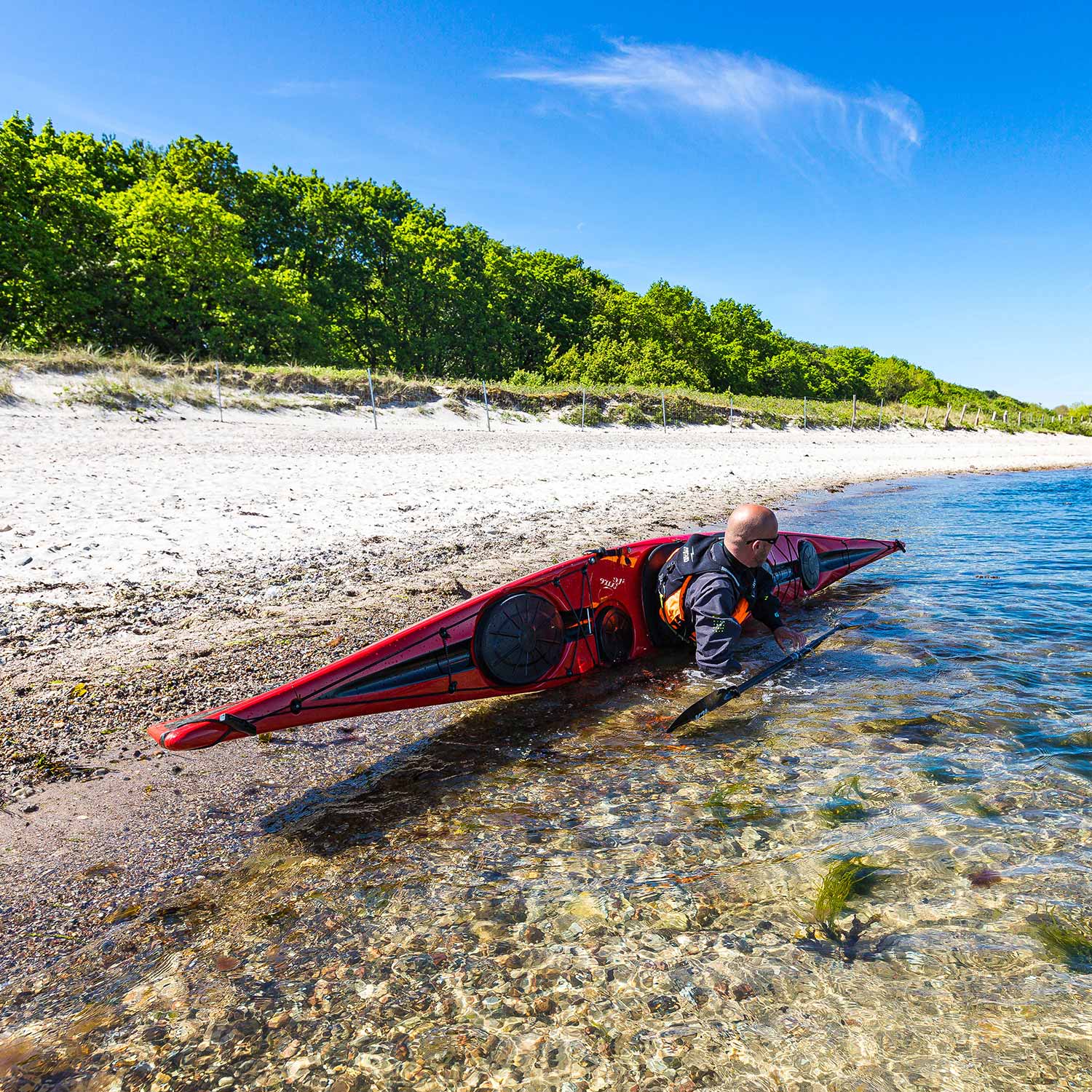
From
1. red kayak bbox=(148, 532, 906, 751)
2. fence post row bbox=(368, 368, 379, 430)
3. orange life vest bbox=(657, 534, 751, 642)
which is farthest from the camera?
fence post row bbox=(368, 368, 379, 430)

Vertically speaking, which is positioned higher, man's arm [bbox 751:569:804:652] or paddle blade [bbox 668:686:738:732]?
man's arm [bbox 751:569:804:652]

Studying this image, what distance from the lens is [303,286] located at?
3838 centimetres

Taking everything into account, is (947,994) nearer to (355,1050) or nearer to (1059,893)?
(1059,893)

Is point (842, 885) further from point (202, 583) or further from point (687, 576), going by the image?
point (202, 583)

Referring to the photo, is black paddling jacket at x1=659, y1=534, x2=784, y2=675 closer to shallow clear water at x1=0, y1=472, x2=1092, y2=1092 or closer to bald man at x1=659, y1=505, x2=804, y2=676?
bald man at x1=659, y1=505, x2=804, y2=676

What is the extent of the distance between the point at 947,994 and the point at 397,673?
3.12 metres

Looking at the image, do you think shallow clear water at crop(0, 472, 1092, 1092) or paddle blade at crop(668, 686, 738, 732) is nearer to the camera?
shallow clear water at crop(0, 472, 1092, 1092)

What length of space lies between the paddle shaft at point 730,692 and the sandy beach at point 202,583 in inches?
64.9

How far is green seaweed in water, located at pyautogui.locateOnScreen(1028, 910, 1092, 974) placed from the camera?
2.51m

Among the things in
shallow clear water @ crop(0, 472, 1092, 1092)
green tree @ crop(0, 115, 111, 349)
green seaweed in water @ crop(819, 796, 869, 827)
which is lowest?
shallow clear water @ crop(0, 472, 1092, 1092)

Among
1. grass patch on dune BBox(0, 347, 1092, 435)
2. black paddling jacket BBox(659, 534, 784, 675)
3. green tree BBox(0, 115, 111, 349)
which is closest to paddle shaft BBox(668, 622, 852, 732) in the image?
black paddling jacket BBox(659, 534, 784, 675)

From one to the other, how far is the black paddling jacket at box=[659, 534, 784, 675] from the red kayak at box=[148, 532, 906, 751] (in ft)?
1.14

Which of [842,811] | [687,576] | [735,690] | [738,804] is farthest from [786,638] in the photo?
[738,804]

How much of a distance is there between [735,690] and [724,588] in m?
0.80
